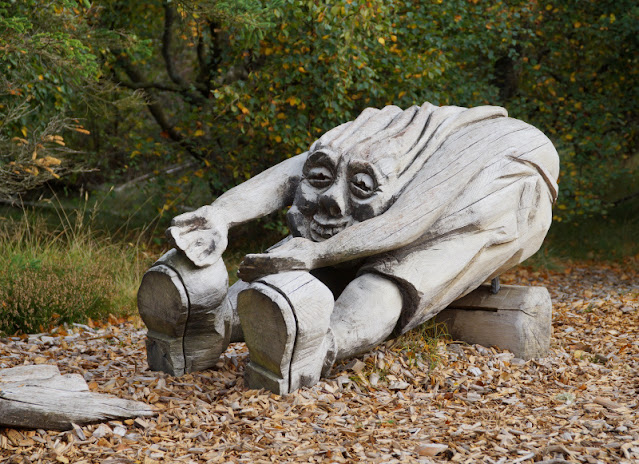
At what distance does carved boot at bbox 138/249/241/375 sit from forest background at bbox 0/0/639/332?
1.85m

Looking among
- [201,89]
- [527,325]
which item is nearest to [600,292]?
[527,325]

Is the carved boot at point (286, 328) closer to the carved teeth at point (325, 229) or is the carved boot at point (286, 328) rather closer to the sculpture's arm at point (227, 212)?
the sculpture's arm at point (227, 212)

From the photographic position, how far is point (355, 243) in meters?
3.15

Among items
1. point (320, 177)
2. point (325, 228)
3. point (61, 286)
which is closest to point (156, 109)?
point (61, 286)

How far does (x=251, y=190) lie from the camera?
3.51 metres

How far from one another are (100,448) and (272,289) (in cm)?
86

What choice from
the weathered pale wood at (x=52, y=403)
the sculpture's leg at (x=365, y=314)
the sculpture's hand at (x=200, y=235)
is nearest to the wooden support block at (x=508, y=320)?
the sculpture's leg at (x=365, y=314)

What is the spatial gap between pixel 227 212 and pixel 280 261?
0.46m

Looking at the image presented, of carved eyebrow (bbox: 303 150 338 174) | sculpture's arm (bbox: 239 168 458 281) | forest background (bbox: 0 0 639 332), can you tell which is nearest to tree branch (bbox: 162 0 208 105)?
forest background (bbox: 0 0 639 332)

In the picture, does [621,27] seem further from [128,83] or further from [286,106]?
[128,83]

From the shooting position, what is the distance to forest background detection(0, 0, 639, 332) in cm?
538

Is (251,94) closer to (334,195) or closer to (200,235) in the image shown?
(334,195)

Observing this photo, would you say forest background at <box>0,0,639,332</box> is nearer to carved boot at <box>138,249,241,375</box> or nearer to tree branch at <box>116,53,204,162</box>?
tree branch at <box>116,53,204,162</box>

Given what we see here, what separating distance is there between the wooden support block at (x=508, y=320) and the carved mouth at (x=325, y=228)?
99cm
